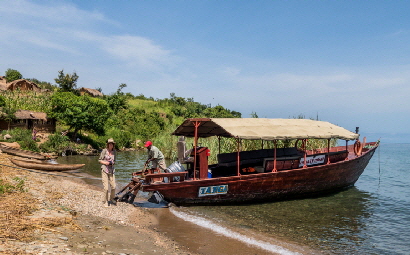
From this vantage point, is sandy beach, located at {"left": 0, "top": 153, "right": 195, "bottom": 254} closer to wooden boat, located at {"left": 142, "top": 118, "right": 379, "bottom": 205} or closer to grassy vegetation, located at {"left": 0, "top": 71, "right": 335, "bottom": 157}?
wooden boat, located at {"left": 142, "top": 118, "right": 379, "bottom": 205}

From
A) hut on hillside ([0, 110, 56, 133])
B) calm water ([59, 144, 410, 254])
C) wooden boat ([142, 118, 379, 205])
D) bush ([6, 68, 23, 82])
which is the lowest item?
calm water ([59, 144, 410, 254])

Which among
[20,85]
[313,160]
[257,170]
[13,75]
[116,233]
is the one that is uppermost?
[13,75]

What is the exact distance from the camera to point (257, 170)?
12.5 m

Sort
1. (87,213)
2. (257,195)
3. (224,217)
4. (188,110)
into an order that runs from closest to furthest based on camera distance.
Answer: (87,213), (224,217), (257,195), (188,110)

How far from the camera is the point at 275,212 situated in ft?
36.2

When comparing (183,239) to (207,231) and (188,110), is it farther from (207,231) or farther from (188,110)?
(188,110)

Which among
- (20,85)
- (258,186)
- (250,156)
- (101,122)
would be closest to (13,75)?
(20,85)

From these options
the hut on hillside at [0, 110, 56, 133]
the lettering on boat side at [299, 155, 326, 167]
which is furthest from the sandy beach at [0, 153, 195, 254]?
the hut on hillside at [0, 110, 56, 133]

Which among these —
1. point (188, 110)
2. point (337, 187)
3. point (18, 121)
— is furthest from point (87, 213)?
point (188, 110)

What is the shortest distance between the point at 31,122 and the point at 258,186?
26476 millimetres

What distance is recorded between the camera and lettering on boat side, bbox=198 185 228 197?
10836mm

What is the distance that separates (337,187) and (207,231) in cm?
872

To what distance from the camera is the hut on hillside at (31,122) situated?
28.0 metres

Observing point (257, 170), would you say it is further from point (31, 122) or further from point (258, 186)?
point (31, 122)
